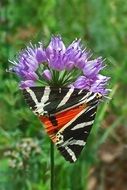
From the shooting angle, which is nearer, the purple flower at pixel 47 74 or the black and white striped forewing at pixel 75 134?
the black and white striped forewing at pixel 75 134

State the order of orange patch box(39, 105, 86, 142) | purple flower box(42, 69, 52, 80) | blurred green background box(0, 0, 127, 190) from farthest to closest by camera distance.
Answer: blurred green background box(0, 0, 127, 190) → purple flower box(42, 69, 52, 80) → orange patch box(39, 105, 86, 142)

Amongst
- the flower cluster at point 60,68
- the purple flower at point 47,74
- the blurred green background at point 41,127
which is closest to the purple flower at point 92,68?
the flower cluster at point 60,68

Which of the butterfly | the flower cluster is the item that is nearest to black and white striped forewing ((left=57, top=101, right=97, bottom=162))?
the butterfly

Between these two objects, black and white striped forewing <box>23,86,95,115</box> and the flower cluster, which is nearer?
black and white striped forewing <box>23,86,95,115</box>

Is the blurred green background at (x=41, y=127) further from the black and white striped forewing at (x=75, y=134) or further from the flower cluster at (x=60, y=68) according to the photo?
the black and white striped forewing at (x=75, y=134)

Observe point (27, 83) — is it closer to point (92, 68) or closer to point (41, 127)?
point (92, 68)

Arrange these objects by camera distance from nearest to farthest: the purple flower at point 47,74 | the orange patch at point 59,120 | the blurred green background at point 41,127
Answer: the orange patch at point 59,120, the purple flower at point 47,74, the blurred green background at point 41,127

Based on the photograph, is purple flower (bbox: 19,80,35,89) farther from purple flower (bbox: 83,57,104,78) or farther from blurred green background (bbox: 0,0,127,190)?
blurred green background (bbox: 0,0,127,190)

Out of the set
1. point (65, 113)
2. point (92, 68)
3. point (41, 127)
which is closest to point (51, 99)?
point (65, 113)
